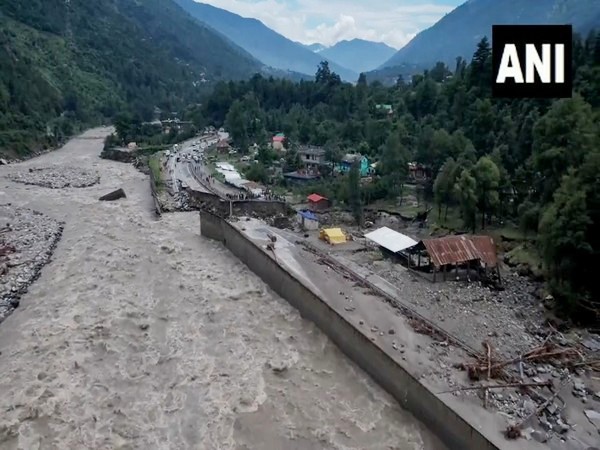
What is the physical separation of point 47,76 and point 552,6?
18407cm

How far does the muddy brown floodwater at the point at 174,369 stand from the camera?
455 inches

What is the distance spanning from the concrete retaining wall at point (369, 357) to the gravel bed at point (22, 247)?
26.3ft

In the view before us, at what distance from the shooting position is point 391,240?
22.8 meters

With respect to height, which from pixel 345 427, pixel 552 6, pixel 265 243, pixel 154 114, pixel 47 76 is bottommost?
pixel 345 427

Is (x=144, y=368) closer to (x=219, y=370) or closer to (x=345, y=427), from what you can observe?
(x=219, y=370)

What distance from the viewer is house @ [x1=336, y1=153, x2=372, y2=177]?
1454 inches

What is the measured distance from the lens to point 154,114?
84.8 metres

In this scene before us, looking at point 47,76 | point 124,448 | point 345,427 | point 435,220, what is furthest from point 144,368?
point 47,76

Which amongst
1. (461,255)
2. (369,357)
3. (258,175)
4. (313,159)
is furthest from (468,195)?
(313,159)

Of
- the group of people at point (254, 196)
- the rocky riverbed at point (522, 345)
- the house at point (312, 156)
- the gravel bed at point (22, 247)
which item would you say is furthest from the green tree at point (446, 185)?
the gravel bed at point (22, 247)

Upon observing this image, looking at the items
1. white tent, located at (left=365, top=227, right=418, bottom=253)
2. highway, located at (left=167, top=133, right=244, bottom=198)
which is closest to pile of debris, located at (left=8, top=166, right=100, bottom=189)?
highway, located at (left=167, top=133, right=244, bottom=198)

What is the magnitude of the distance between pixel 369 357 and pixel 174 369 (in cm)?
503

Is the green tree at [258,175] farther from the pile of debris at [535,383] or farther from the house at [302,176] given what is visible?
the pile of debris at [535,383]

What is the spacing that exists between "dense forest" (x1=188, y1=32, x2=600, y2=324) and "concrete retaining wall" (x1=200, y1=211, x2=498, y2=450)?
6.78m
